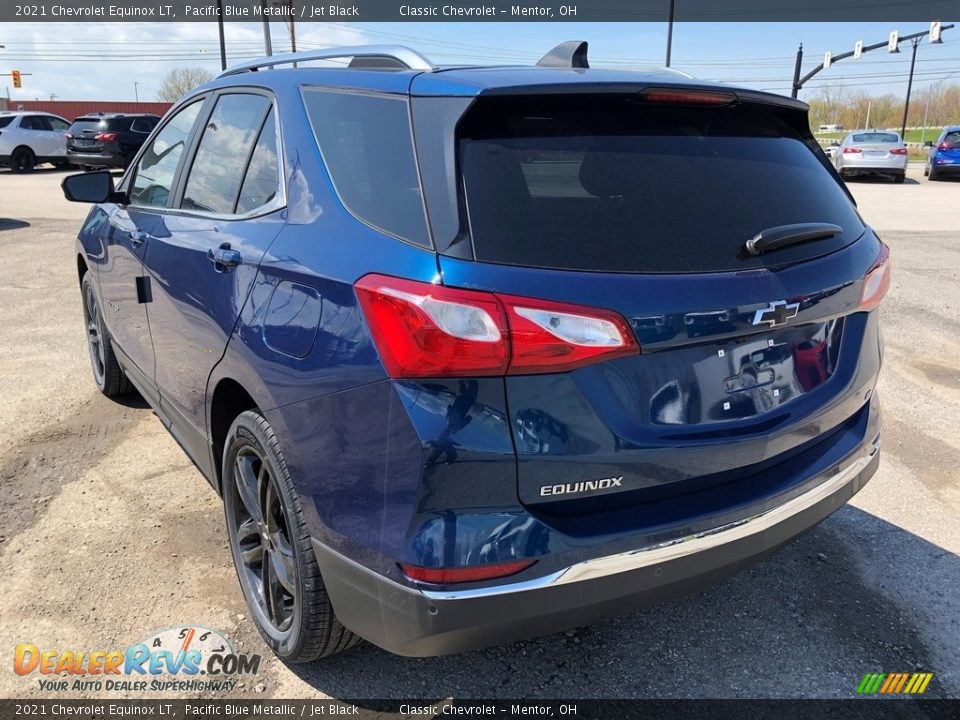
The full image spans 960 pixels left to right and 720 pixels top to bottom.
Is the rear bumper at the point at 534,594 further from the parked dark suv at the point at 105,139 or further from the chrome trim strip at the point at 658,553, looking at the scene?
the parked dark suv at the point at 105,139

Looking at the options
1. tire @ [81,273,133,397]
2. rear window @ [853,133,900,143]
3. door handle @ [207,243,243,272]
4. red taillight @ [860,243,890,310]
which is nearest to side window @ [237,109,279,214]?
door handle @ [207,243,243,272]

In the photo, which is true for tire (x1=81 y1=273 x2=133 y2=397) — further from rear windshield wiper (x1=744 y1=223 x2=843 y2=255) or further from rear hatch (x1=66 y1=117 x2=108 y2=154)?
rear hatch (x1=66 y1=117 x2=108 y2=154)

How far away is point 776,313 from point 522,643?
1399mm

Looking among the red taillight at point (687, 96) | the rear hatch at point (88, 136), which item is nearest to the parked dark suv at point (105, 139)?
the rear hatch at point (88, 136)

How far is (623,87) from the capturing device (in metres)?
2.09

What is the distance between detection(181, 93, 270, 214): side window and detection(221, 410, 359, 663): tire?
88 centimetres

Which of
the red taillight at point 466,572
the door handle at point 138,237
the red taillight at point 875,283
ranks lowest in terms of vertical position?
the red taillight at point 466,572

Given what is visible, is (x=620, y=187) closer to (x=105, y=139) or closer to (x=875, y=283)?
(x=875, y=283)

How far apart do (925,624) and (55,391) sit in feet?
15.9

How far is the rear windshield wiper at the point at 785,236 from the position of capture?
2.10 metres

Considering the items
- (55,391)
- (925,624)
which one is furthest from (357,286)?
(55,391)

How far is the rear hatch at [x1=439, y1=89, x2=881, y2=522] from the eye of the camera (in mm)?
1823

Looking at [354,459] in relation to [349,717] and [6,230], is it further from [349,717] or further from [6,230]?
[6,230]

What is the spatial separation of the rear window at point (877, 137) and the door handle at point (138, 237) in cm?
2481
